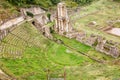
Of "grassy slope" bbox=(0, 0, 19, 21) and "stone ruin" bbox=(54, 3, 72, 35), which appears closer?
"grassy slope" bbox=(0, 0, 19, 21)

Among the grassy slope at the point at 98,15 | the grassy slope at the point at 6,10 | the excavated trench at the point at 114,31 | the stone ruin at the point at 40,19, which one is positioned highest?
the grassy slope at the point at 6,10

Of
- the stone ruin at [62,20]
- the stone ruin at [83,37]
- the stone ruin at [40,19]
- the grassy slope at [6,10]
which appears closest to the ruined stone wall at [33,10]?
the stone ruin at [40,19]

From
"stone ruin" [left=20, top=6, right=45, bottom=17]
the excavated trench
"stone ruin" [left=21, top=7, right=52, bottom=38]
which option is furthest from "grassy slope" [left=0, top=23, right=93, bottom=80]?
the excavated trench

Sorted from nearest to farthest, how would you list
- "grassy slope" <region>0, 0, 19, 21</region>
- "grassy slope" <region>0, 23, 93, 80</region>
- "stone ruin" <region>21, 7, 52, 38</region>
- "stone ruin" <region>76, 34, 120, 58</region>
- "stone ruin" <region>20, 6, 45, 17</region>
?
1. "grassy slope" <region>0, 23, 93, 80</region>
2. "stone ruin" <region>76, 34, 120, 58</region>
3. "grassy slope" <region>0, 0, 19, 21</region>
4. "stone ruin" <region>21, 7, 52, 38</region>
5. "stone ruin" <region>20, 6, 45, 17</region>

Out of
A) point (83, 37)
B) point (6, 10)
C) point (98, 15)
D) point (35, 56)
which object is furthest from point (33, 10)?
point (35, 56)

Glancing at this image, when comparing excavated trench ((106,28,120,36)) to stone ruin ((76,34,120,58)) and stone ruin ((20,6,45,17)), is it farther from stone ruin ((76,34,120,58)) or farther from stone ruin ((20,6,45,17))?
stone ruin ((20,6,45,17))

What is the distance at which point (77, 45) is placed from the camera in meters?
45.8

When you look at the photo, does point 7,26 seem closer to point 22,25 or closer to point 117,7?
point 22,25

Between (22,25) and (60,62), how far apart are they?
40.6 feet

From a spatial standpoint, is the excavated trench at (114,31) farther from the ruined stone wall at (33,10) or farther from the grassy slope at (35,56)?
the ruined stone wall at (33,10)

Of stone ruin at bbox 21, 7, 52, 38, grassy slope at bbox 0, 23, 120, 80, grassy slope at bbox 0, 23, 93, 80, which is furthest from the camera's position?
stone ruin at bbox 21, 7, 52, 38

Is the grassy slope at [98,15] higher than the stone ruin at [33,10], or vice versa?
the stone ruin at [33,10]

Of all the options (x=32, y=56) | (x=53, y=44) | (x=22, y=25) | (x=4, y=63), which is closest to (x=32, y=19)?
(x=22, y=25)

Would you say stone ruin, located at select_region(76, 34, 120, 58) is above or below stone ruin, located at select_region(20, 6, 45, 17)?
below
